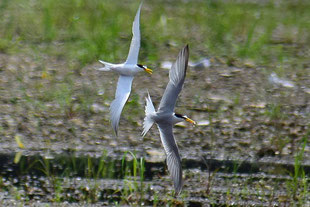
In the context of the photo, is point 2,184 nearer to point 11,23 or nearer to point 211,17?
point 11,23

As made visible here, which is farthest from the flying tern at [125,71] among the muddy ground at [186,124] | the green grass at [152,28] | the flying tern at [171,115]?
the green grass at [152,28]

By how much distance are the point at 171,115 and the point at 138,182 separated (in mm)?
1240

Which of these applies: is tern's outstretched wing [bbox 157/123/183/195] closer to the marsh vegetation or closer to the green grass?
the marsh vegetation

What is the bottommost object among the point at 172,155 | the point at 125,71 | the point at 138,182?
the point at 138,182

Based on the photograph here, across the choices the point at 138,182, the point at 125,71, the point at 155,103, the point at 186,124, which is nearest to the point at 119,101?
the point at 125,71

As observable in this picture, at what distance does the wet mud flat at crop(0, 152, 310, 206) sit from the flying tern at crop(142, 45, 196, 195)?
2.22ft

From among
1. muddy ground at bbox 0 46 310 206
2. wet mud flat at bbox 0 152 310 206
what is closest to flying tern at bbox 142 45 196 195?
wet mud flat at bbox 0 152 310 206

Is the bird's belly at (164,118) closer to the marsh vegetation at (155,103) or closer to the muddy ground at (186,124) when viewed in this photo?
the marsh vegetation at (155,103)

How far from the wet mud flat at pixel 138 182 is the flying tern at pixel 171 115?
0.68 metres

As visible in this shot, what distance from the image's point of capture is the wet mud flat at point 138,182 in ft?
14.7

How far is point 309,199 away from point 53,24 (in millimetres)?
3437

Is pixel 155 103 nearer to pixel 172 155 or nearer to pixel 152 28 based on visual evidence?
pixel 152 28

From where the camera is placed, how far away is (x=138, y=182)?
15.6 feet

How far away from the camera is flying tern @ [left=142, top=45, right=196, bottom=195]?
3.58 m
